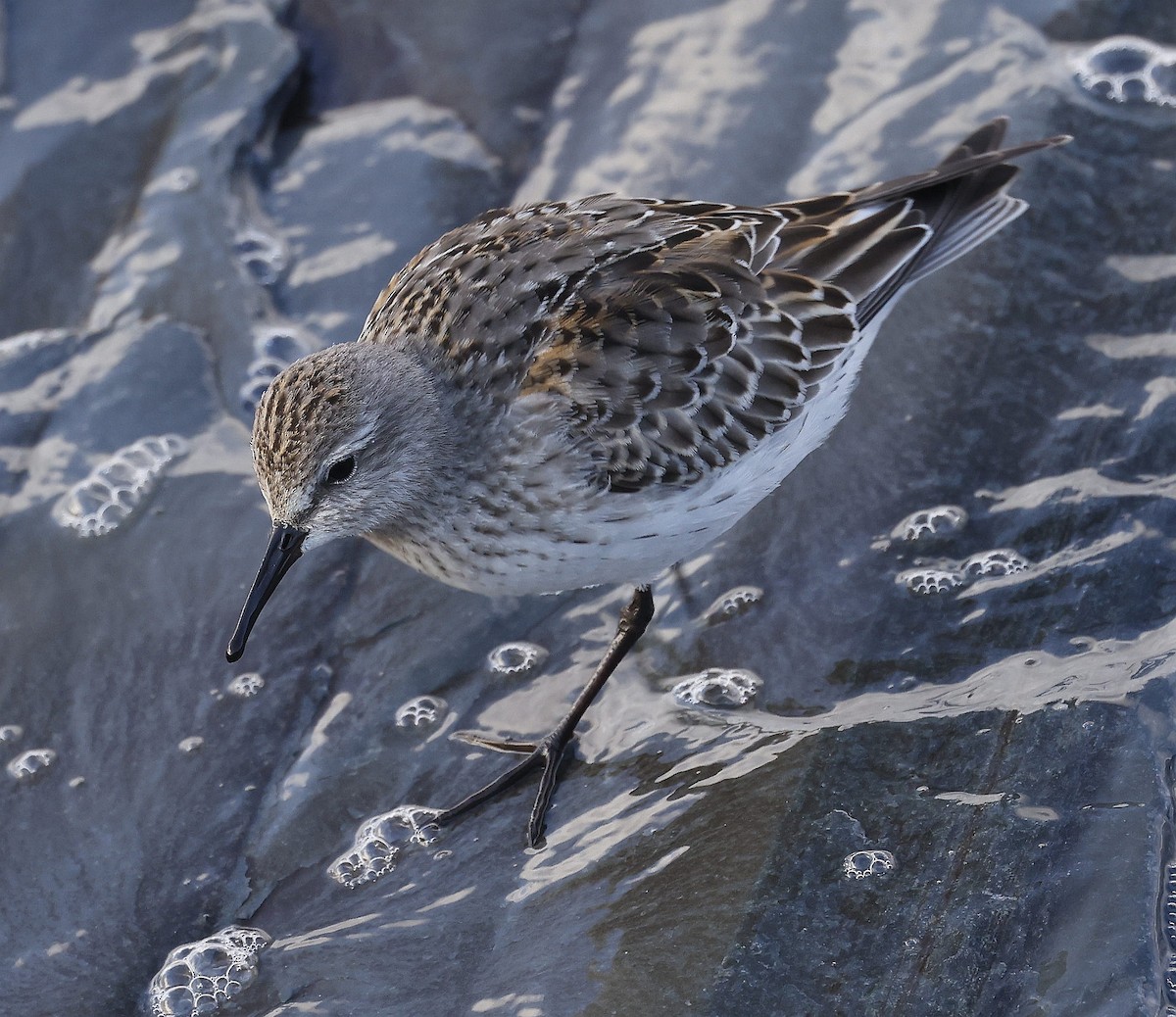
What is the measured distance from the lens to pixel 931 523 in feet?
15.5

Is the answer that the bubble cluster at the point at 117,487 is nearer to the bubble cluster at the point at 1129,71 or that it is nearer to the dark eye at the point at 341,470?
the dark eye at the point at 341,470

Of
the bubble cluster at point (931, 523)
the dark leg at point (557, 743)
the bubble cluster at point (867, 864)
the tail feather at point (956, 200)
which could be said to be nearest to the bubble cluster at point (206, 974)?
the dark leg at point (557, 743)

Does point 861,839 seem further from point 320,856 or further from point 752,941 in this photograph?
point 320,856

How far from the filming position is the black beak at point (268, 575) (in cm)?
402

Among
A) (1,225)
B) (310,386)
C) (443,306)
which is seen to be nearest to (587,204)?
(443,306)

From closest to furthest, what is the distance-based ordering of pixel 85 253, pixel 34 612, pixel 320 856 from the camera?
pixel 320 856, pixel 34 612, pixel 85 253

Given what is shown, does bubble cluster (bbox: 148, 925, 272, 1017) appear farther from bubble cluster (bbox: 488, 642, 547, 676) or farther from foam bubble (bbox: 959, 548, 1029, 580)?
foam bubble (bbox: 959, 548, 1029, 580)

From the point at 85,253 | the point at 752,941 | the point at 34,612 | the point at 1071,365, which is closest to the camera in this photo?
the point at 752,941

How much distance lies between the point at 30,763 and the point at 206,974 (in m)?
1.03

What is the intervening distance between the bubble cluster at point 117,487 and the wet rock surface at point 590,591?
0.06ft

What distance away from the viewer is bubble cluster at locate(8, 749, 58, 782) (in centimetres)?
432

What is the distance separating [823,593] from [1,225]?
12.4 feet

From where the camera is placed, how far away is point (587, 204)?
15.1ft

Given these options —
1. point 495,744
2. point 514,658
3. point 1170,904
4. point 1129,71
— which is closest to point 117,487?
point 514,658
